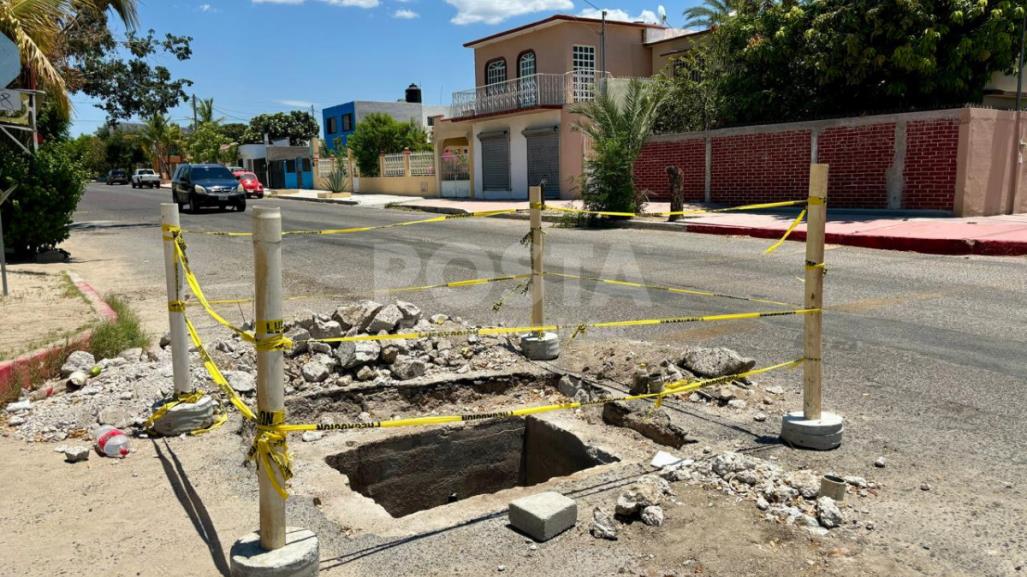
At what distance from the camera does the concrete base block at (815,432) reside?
4.25 m

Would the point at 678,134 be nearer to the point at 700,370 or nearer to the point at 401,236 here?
the point at 401,236

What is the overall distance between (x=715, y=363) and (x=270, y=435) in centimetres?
333

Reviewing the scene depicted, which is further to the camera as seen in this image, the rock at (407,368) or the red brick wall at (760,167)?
the red brick wall at (760,167)

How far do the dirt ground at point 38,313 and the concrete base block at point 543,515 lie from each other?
440 cm

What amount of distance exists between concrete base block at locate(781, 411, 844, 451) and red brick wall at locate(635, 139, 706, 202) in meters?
18.9

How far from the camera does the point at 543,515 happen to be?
3350 mm

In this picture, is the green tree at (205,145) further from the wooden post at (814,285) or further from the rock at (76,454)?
the wooden post at (814,285)

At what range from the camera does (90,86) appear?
2345 centimetres

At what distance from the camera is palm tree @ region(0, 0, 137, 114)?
42.0 feet

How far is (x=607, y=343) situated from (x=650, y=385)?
150 centimetres

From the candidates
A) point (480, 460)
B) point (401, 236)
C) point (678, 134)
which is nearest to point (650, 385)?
point (480, 460)

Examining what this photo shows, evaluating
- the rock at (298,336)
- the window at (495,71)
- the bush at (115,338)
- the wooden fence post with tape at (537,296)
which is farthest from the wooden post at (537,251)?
the window at (495,71)

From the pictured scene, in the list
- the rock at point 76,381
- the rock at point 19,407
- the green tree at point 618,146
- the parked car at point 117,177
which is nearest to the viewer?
the rock at point 19,407

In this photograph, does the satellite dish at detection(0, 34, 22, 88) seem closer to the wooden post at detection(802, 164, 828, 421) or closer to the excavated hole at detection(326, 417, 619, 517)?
the excavated hole at detection(326, 417, 619, 517)
